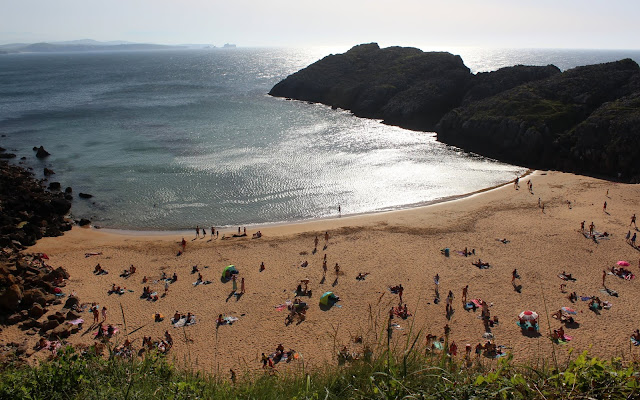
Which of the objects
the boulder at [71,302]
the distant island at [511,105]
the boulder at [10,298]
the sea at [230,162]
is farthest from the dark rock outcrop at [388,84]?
the boulder at [10,298]

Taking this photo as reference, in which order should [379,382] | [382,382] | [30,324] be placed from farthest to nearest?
[30,324] → [379,382] → [382,382]

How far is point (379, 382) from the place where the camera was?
6.36m

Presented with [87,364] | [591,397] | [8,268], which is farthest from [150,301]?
[591,397]

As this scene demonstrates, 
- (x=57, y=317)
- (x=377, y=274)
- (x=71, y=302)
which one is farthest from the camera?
(x=377, y=274)

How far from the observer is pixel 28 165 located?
49031mm

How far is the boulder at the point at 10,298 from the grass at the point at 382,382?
13983 mm

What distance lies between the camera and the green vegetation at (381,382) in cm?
552

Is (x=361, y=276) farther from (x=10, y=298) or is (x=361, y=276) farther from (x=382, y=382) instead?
(x=382, y=382)

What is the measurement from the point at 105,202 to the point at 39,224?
7066 mm

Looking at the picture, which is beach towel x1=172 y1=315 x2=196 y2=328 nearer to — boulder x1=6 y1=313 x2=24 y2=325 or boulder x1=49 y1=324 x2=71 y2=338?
boulder x1=49 y1=324 x2=71 y2=338

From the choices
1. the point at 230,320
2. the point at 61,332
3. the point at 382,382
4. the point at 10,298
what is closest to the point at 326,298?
the point at 230,320

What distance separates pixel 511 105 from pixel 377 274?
4435cm

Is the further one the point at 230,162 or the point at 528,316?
the point at 230,162

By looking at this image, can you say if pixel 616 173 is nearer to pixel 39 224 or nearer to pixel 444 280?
pixel 444 280
